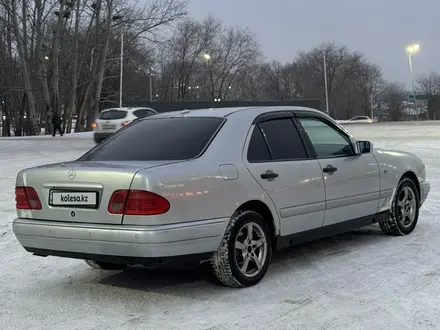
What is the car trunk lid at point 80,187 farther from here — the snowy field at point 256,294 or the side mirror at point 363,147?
Result: the side mirror at point 363,147

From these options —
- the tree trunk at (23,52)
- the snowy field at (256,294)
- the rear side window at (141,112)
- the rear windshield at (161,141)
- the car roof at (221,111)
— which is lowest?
the snowy field at (256,294)

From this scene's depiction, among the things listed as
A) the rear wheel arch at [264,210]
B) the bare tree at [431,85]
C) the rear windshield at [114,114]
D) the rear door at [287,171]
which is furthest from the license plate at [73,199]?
the bare tree at [431,85]

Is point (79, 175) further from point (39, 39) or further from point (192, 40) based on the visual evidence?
point (192, 40)

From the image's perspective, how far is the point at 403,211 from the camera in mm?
A: 6586

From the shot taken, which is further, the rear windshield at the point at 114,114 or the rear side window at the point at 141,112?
the rear side window at the point at 141,112

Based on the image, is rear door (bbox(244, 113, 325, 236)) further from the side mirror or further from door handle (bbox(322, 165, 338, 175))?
the side mirror

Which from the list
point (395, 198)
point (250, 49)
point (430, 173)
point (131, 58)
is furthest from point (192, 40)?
point (395, 198)

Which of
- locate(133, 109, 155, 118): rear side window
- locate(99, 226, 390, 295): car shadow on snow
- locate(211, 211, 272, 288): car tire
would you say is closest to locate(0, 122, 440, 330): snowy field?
locate(99, 226, 390, 295): car shadow on snow

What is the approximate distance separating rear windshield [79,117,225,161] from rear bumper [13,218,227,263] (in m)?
0.67

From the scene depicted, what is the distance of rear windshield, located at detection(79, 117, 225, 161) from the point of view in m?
4.69

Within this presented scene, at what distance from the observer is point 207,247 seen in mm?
4309

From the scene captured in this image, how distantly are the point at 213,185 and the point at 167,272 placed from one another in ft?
4.39

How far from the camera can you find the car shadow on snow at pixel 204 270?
487cm

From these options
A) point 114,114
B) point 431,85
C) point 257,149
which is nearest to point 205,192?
point 257,149
